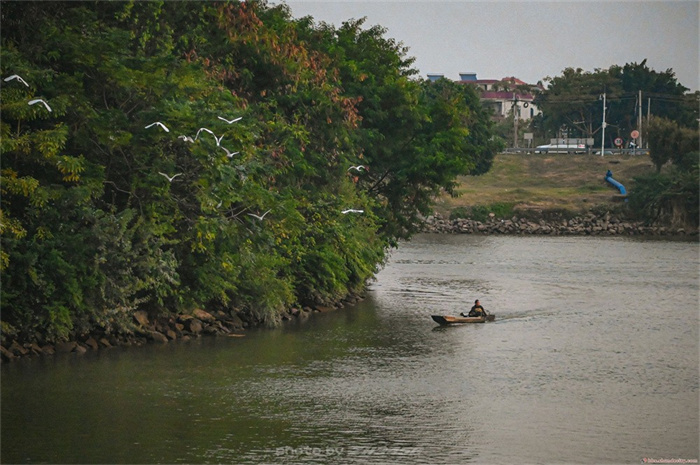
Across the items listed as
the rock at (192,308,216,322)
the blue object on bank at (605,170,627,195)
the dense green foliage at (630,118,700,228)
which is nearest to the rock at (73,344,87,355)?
the rock at (192,308,216,322)

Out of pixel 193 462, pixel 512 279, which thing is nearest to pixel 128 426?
pixel 193 462

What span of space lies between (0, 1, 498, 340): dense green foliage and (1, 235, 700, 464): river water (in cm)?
182

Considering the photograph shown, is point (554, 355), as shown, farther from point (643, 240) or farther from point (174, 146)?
point (643, 240)

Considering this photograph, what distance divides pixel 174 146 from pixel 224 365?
6.45 metres

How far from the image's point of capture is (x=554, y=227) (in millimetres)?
86500

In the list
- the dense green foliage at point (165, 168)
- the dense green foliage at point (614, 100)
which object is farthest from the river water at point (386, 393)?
the dense green foliage at point (614, 100)

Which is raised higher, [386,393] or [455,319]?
[455,319]

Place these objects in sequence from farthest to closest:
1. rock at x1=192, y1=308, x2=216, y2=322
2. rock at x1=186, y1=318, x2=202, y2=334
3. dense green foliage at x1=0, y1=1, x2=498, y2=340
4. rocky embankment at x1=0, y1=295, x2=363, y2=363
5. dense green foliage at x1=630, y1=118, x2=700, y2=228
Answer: dense green foliage at x1=630, y1=118, x2=700, y2=228
rock at x1=192, y1=308, x2=216, y2=322
rock at x1=186, y1=318, x2=202, y2=334
rocky embankment at x1=0, y1=295, x2=363, y2=363
dense green foliage at x1=0, y1=1, x2=498, y2=340

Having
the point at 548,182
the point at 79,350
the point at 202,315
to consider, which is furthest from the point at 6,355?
the point at 548,182

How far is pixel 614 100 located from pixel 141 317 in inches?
3905

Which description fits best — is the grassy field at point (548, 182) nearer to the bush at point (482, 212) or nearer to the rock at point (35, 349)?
the bush at point (482, 212)

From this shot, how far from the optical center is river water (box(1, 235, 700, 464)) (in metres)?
22.0

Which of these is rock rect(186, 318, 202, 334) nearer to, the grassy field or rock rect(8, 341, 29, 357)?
rock rect(8, 341, 29, 357)

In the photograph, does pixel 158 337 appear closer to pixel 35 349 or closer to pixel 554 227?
pixel 35 349
